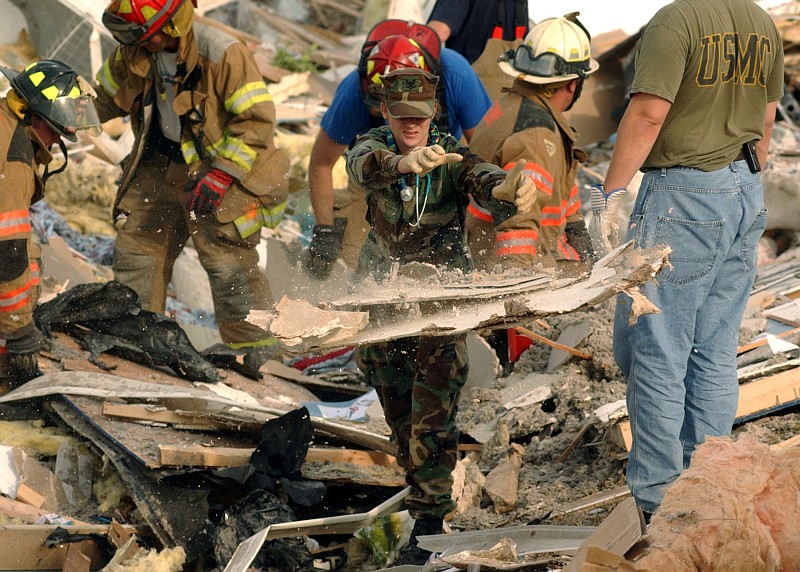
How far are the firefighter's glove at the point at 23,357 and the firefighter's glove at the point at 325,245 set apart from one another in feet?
5.11

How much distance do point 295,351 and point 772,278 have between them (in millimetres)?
4724

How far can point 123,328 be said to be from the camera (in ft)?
18.7

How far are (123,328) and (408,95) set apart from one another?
8.64 ft

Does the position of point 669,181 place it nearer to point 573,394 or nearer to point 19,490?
point 573,394

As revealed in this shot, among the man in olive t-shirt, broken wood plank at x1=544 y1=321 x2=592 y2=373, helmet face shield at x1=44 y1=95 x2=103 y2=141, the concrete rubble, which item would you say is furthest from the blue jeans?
helmet face shield at x1=44 y1=95 x2=103 y2=141

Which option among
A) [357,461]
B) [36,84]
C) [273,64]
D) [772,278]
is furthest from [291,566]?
[273,64]

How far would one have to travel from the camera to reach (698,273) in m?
3.77

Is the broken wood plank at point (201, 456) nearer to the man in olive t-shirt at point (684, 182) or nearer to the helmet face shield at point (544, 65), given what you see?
the man in olive t-shirt at point (684, 182)

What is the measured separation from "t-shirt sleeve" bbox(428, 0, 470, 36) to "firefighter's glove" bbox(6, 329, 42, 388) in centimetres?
382

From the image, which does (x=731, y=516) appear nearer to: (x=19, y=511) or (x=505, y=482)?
(x=505, y=482)

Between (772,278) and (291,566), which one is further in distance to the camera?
(772,278)

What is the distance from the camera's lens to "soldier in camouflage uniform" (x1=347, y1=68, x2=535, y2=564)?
395 cm

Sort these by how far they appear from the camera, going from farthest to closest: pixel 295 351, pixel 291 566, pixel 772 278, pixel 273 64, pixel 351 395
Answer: pixel 273 64, pixel 772 278, pixel 351 395, pixel 291 566, pixel 295 351

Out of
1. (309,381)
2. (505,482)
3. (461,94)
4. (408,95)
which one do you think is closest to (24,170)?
(309,381)
